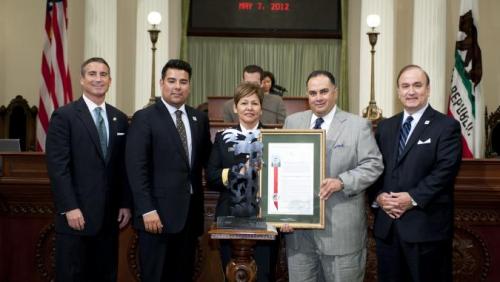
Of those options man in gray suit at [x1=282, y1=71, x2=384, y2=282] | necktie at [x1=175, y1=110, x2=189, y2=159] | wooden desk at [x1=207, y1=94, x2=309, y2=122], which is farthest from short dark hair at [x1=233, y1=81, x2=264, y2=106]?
wooden desk at [x1=207, y1=94, x2=309, y2=122]

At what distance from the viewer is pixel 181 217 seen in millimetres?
4250

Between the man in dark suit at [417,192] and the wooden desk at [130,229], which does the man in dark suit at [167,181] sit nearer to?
the wooden desk at [130,229]

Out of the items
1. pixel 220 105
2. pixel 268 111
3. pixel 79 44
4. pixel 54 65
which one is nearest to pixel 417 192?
pixel 268 111

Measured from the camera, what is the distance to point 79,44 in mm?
12531

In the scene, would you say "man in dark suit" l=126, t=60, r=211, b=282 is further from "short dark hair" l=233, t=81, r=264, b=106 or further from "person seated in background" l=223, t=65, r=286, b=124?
"person seated in background" l=223, t=65, r=286, b=124

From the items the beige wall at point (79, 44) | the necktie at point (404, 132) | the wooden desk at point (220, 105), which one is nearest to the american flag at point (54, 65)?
the wooden desk at point (220, 105)

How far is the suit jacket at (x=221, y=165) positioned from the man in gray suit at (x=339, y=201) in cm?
46

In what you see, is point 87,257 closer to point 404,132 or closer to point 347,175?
point 347,175

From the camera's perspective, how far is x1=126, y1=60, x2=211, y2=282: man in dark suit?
418cm

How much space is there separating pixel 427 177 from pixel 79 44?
9752 millimetres

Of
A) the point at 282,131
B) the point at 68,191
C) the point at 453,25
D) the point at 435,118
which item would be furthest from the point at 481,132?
the point at 68,191

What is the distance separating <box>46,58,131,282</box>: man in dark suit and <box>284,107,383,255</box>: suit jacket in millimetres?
1262

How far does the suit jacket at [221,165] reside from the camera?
4.17 m

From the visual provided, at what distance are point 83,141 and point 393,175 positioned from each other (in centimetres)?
205
